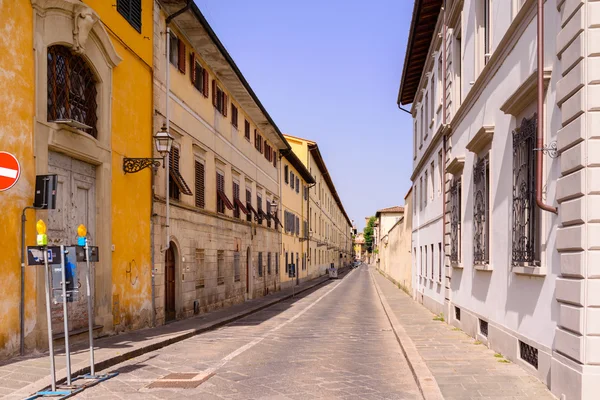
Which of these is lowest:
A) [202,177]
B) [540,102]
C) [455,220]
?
[455,220]

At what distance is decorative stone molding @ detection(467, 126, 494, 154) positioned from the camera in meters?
11.0

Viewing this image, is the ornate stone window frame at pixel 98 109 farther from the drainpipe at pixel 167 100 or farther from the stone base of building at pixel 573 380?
the stone base of building at pixel 573 380

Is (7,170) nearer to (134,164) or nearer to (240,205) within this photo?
(134,164)

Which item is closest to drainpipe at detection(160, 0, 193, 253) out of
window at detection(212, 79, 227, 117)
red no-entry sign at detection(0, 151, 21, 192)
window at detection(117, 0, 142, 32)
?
window at detection(117, 0, 142, 32)

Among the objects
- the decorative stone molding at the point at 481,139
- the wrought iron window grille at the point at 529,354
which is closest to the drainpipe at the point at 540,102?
the wrought iron window grille at the point at 529,354

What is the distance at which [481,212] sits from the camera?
12.0 m

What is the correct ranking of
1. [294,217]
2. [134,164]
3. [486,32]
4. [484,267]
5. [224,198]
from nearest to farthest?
[484,267], [486,32], [134,164], [224,198], [294,217]

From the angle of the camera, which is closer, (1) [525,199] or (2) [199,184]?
(1) [525,199]

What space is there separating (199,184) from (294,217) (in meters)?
23.3

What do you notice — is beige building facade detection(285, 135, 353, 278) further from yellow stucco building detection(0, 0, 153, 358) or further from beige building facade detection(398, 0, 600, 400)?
yellow stucco building detection(0, 0, 153, 358)

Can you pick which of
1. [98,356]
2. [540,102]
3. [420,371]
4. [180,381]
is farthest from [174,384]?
[540,102]

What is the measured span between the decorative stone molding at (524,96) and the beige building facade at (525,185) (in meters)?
0.02

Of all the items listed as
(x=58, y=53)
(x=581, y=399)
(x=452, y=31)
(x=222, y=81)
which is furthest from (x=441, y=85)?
(x=581, y=399)

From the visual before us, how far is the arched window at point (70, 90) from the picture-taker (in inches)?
426
